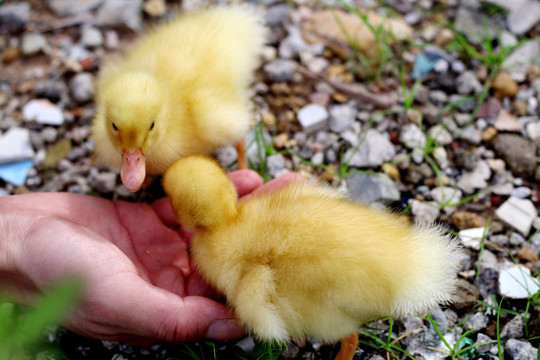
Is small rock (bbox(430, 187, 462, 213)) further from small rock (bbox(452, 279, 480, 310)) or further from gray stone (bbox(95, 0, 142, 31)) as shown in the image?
gray stone (bbox(95, 0, 142, 31))

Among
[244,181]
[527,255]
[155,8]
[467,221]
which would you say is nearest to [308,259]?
[244,181]

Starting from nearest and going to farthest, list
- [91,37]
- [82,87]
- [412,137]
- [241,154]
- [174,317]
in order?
[174,317] → [241,154] → [412,137] → [82,87] → [91,37]

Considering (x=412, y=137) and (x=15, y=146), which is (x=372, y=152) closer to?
(x=412, y=137)

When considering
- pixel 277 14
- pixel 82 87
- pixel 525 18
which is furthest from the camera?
pixel 277 14

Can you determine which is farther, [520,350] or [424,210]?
[424,210]

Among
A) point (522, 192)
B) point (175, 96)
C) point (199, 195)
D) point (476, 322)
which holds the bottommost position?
point (476, 322)

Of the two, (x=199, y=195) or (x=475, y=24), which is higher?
(x=475, y=24)

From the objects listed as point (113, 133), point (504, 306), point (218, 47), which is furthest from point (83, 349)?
point (504, 306)

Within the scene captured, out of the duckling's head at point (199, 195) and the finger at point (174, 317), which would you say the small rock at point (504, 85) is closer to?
the duckling's head at point (199, 195)
